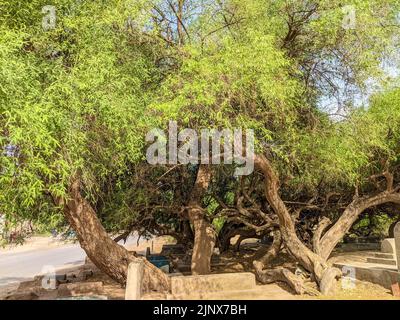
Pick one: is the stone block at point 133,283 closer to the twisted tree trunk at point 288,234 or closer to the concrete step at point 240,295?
the concrete step at point 240,295

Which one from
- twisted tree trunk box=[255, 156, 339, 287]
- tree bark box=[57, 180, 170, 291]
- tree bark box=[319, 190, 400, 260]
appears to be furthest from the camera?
tree bark box=[319, 190, 400, 260]

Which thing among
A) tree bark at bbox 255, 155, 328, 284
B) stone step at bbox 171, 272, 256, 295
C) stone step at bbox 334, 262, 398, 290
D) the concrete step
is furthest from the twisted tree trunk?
stone step at bbox 171, 272, 256, 295

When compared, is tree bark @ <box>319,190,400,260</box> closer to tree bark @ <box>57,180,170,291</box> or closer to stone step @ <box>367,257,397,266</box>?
stone step @ <box>367,257,397,266</box>

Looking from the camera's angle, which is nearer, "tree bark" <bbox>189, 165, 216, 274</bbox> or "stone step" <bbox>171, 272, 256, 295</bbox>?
"stone step" <bbox>171, 272, 256, 295</bbox>

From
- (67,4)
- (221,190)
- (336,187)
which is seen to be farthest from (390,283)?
(67,4)

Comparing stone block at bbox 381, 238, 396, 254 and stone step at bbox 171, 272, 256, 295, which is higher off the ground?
stone block at bbox 381, 238, 396, 254

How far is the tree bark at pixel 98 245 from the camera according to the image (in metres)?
9.89

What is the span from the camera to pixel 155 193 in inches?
540

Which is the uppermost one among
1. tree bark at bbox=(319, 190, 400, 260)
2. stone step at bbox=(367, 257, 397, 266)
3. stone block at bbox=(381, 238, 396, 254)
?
tree bark at bbox=(319, 190, 400, 260)

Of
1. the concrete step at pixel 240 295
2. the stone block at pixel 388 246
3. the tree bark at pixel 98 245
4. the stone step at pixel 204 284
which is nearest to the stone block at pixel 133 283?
the tree bark at pixel 98 245

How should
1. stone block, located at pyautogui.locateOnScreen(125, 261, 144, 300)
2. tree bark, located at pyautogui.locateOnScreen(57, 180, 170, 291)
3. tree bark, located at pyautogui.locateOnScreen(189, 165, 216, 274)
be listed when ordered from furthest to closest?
tree bark, located at pyautogui.locateOnScreen(189, 165, 216, 274) → tree bark, located at pyautogui.locateOnScreen(57, 180, 170, 291) → stone block, located at pyautogui.locateOnScreen(125, 261, 144, 300)

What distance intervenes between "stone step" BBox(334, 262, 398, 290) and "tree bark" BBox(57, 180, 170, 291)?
21.5ft

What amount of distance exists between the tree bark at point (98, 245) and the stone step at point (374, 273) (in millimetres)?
6560

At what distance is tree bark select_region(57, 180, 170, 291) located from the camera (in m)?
9.89
